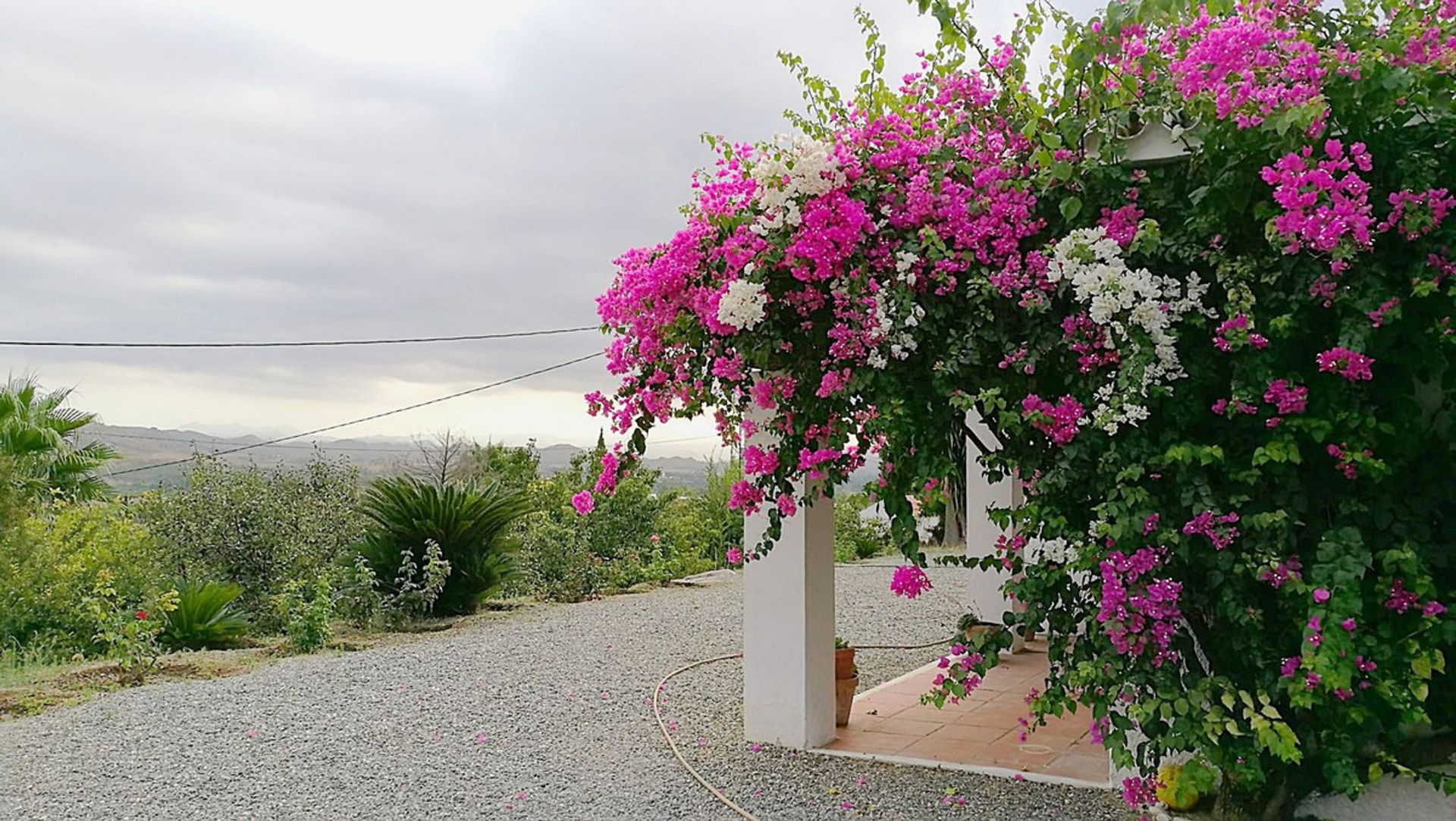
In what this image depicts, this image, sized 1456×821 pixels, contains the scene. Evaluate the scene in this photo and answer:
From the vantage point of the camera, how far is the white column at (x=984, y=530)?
7230 mm

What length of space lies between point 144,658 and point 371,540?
87.7 inches

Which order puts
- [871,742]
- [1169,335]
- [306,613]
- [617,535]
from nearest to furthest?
[1169,335] → [871,742] → [306,613] → [617,535]

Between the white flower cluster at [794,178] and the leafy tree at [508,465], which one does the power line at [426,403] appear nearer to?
the leafy tree at [508,465]

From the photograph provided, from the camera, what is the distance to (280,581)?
891cm

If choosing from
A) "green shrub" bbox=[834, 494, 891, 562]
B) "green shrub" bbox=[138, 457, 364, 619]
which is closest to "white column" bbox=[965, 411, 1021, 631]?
"green shrub" bbox=[138, 457, 364, 619]

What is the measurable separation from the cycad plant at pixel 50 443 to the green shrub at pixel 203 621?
1.79m

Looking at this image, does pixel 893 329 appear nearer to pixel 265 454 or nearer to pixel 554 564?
pixel 554 564

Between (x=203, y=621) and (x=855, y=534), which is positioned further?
(x=855, y=534)

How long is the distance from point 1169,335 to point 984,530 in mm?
4422

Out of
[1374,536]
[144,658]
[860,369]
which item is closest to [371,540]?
[144,658]

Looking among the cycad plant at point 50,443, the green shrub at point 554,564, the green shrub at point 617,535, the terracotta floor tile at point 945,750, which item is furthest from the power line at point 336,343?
the terracotta floor tile at point 945,750

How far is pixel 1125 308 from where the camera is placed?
119 inches

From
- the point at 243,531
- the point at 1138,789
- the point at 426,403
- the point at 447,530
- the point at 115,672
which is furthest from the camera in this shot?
the point at 426,403

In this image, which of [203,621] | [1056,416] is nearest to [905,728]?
[1056,416]
